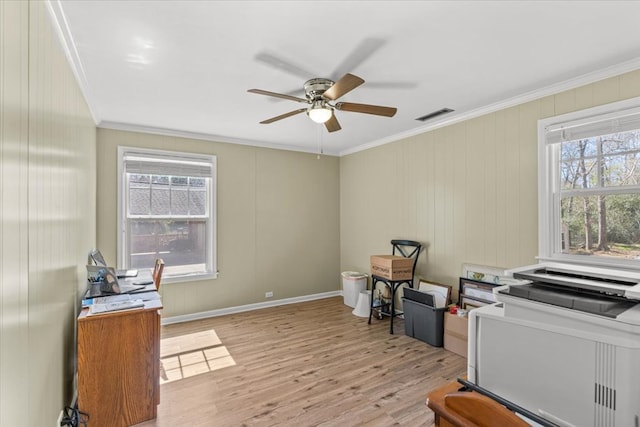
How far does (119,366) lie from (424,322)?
9.51ft

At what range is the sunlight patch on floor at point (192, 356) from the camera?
9.44 feet

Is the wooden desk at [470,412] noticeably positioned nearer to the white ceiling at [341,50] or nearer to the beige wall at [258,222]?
the white ceiling at [341,50]

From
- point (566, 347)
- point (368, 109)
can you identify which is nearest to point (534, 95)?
point (368, 109)

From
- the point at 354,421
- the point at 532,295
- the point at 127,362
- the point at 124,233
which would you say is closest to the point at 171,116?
the point at 124,233

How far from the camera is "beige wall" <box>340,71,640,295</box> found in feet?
9.67

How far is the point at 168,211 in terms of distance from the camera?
416cm

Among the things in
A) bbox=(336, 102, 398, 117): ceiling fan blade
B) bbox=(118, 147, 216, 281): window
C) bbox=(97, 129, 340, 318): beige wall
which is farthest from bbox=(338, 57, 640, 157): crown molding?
bbox=(118, 147, 216, 281): window

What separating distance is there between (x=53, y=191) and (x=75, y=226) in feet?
2.58

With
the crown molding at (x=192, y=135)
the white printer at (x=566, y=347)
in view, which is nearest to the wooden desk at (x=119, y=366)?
the white printer at (x=566, y=347)

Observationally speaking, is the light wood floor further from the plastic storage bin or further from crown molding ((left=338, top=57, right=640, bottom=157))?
crown molding ((left=338, top=57, right=640, bottom=157))

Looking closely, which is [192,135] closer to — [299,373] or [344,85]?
[344,85]

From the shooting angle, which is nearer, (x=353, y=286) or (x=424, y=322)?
(x=424, y=322)

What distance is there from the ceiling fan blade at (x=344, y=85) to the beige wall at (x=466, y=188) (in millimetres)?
1932

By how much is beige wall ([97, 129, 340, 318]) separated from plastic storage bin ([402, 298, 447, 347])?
200cm
